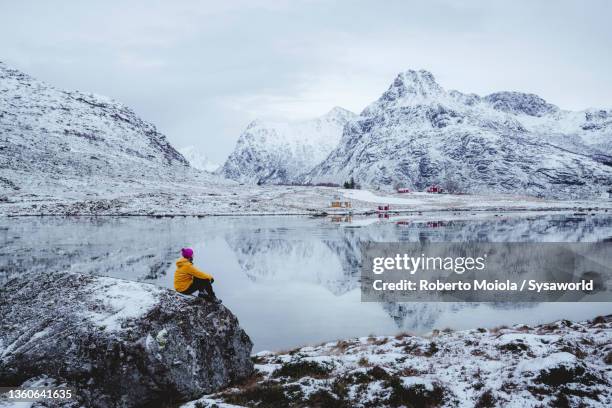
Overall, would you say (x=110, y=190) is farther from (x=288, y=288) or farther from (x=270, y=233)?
(x=288, y=288)

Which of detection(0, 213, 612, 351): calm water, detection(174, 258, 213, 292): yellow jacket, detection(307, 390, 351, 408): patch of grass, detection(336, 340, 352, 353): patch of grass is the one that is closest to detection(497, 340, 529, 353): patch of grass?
detection(336, 340, 352, 353): patch of grass

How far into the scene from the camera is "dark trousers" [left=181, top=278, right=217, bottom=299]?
13259 millimetres

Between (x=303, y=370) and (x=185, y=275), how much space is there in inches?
164

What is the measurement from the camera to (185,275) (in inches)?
525

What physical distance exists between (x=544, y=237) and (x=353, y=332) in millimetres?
39160

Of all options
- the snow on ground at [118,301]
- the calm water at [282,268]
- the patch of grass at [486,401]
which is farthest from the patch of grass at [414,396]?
the calm water at [282,268]

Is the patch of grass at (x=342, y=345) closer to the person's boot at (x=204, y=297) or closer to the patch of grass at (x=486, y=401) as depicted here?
the person's boot at (x=204, y=297)

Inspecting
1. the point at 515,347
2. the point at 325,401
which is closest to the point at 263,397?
the point at 325,401

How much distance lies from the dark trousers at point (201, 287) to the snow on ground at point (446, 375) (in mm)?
2600

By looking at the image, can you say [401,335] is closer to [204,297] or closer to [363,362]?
[363,362]

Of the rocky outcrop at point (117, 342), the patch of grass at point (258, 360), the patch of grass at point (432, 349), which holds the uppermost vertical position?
the rocky outcrop at point (117, 342)

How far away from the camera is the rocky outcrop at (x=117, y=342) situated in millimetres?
10703

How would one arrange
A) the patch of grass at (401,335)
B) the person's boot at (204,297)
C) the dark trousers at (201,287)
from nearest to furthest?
the person's boot at (204,297) < the dark trousers at (201,287) < the patch of grass at (401,335)

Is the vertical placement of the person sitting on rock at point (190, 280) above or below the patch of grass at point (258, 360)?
above
